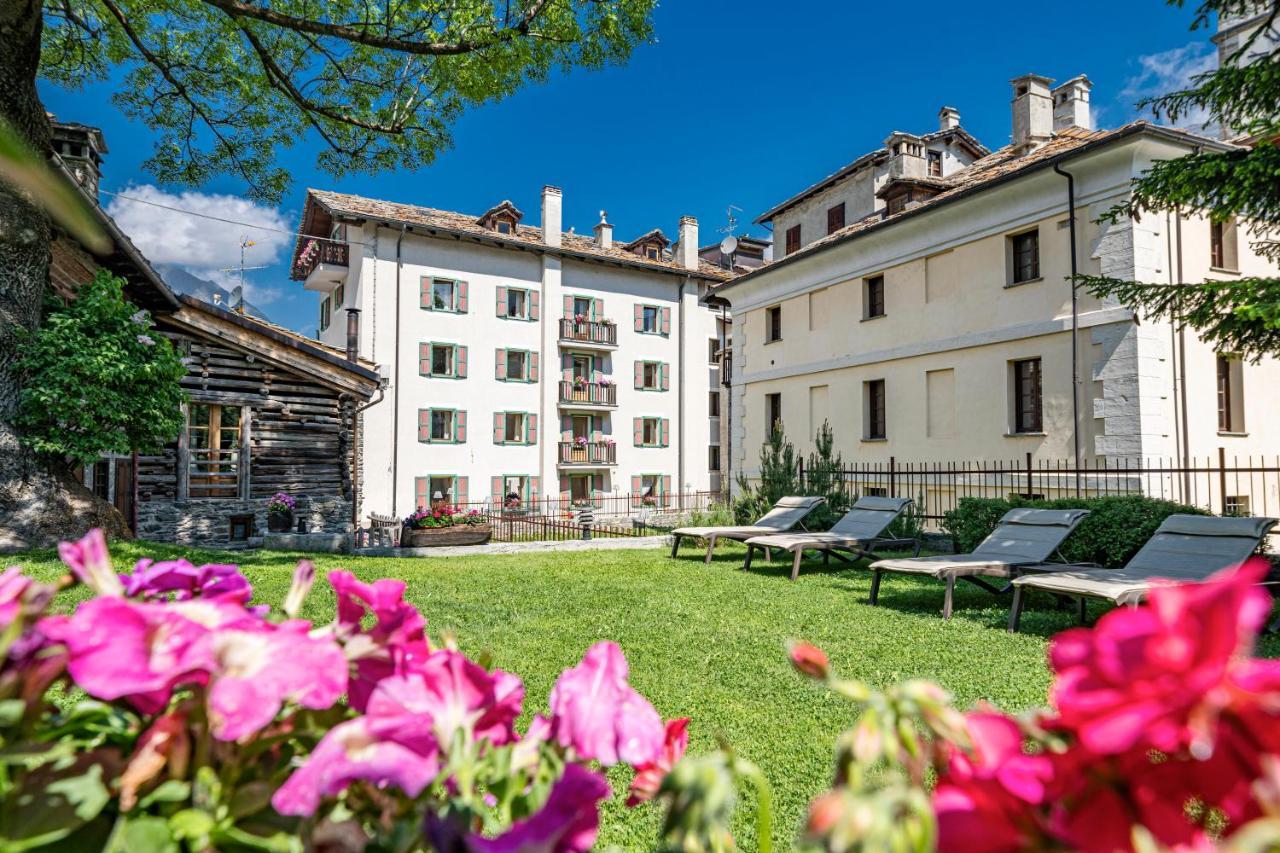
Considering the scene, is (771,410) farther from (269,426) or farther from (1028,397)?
(269,426)

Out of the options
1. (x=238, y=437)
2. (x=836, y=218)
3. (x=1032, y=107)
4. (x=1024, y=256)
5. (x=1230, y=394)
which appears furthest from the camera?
(x=836, y=218)

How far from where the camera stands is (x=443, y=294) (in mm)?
27250

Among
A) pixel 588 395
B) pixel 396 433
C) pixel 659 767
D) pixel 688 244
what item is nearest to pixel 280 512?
pixel 396 433

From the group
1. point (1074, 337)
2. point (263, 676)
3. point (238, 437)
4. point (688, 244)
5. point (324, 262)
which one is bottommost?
point (263, 676)

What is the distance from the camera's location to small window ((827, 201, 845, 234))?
24.7 meters

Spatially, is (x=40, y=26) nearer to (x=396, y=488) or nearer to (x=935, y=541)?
(x=935, y=541)

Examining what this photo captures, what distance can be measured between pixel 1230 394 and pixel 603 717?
17730 mm

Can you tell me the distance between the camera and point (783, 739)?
371 cm

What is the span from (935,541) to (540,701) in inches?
409

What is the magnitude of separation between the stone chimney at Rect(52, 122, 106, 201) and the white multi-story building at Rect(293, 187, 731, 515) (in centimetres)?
1179

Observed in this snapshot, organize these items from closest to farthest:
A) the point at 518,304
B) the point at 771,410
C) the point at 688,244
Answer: the point at 771,410, the point at 518,304, the point at 688,244

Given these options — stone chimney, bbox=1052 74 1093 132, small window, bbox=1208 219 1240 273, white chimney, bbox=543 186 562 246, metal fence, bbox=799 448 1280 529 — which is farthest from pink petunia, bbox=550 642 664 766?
white chimney, bbox=543 186 562 246

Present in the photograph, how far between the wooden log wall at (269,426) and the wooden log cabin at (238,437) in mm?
22

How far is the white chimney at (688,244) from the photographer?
3278 centimetres
